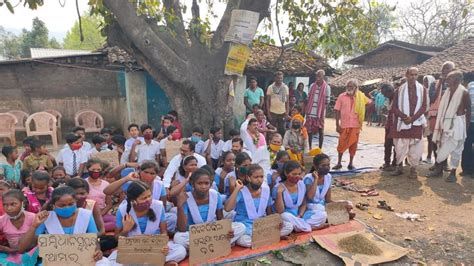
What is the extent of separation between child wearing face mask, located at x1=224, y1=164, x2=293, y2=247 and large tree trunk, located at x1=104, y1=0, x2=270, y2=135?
281 centimetres

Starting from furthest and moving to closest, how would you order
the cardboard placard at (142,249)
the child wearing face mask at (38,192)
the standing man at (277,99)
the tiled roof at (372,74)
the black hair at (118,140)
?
the tiled roof at (372,74)
the standing man at (277,99)
the black hair at (118,140)
the child wearing face mask at (38,192)
the cardboard placard at (142,249)

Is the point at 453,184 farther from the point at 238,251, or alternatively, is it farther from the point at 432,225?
the point at 238,251

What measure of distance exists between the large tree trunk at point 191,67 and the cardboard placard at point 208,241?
326 centimetres

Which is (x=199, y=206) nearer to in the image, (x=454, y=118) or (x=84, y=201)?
(x=84, y=201)

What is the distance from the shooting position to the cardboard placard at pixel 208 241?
329 cm

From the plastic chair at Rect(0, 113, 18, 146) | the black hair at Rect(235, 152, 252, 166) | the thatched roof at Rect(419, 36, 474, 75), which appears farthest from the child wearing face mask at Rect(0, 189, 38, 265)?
the thatched roof at Rect(419, 36, 474, 75)

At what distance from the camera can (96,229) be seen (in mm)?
3189

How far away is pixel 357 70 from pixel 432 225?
20.7 meters

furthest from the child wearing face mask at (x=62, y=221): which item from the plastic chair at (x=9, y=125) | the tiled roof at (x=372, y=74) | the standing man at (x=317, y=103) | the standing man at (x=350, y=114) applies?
the tiled roof at (x=372, y=74)

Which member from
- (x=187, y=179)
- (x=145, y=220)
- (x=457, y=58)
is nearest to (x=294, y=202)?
(x=187, y=179)

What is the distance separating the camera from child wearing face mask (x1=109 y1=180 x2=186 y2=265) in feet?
10.4

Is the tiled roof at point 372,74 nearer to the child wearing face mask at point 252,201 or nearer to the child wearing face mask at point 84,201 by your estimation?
the child wearing face mask at point 252,201

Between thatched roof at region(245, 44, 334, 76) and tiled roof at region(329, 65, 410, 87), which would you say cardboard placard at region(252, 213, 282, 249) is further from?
tiled roof at region(329, 65, 410, 87)

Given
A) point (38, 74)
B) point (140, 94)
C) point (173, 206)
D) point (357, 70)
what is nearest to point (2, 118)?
point (38, 74)
